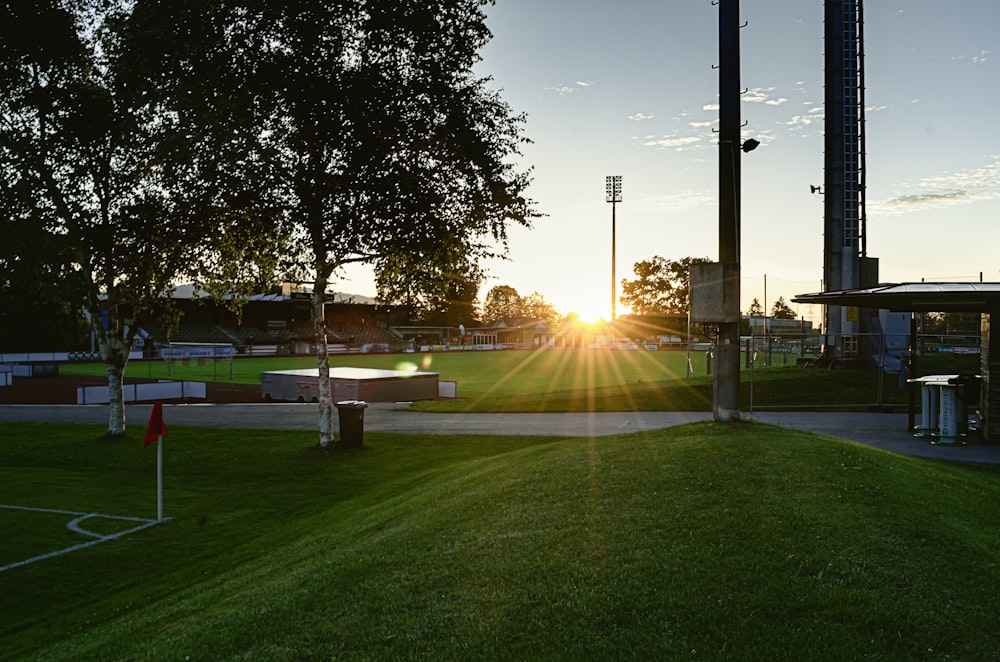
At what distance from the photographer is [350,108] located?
623 inches

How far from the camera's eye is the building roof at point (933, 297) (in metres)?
14.7

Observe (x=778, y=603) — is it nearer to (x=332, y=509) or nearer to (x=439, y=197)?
(x=332, y=509)

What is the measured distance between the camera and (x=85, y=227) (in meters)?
18.1

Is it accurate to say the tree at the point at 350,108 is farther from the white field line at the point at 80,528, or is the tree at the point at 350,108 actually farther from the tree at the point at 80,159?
the white field line at the point at 80,528

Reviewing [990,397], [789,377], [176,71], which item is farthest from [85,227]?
[789,377]

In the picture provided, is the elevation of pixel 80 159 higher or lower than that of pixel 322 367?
higher

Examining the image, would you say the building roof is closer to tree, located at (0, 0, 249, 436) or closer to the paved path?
the paved path

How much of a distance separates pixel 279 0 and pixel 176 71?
2857mm

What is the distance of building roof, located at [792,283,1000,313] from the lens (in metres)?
14.7

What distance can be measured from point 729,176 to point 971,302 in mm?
8114

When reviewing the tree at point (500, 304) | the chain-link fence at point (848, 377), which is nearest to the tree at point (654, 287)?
the tree at point (500, 304)

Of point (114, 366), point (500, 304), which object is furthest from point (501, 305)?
point (114, 366)

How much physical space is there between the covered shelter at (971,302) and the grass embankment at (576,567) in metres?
4.51

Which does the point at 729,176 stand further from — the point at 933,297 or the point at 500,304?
the point at 500,304
